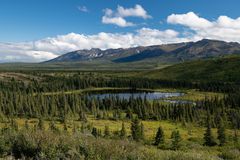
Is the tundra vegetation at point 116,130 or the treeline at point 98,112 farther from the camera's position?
the treeline at point 98,112

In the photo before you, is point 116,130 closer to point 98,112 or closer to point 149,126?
point 149,126

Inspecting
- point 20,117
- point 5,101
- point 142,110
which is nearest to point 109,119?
point 142,110

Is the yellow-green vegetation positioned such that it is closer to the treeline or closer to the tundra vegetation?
the tundra vegetation

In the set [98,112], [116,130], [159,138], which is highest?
[159,138]

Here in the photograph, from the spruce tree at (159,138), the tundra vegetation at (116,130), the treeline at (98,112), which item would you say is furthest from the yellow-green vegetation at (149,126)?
the spruce tree at (159,138)

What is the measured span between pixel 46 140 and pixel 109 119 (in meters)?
108

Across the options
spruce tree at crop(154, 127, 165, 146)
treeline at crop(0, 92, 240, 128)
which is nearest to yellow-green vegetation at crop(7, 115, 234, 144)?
treeline at crop(0, 92, 240, 128)

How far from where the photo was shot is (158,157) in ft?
65.8

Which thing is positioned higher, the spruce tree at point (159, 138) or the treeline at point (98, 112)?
the spruce tree at point (159, 138)

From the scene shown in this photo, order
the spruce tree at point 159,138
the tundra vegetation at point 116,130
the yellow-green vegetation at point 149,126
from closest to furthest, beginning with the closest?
the tundra vegetation at point 116,130 → the spruce tree at point 159,138 → the yellow-green vegetation at point 149,126

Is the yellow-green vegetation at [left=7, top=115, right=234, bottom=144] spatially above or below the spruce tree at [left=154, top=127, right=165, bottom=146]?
below

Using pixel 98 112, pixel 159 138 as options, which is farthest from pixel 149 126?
pixel 159 138

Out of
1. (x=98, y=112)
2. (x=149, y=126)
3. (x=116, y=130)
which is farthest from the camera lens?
(x=98, y=112)

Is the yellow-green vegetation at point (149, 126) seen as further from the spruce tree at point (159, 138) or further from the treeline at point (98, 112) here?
the spruce tree at point (159, 138)
